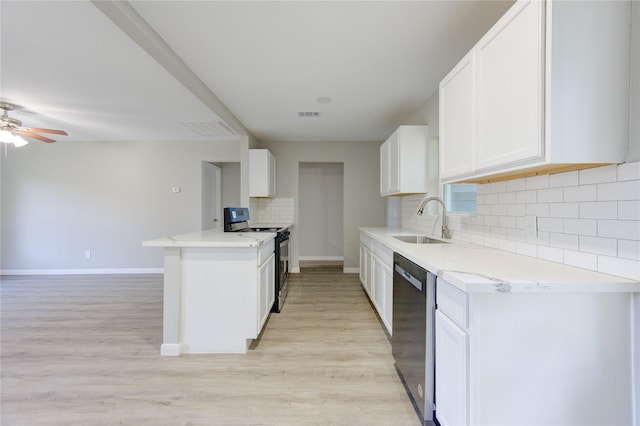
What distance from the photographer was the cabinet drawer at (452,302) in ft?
3.69

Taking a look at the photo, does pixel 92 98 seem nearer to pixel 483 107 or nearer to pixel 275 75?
pixel 275 75

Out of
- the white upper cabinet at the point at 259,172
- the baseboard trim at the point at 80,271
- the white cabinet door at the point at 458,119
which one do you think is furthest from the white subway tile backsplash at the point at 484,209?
the baseboard trim at the point at 80,271

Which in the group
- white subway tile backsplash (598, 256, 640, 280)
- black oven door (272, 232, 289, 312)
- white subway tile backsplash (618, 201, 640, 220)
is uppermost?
white subway tile backsplash (618, 201, 640, 220)

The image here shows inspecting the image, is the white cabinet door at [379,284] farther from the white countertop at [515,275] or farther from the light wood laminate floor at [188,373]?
the white countertop at [515,275]

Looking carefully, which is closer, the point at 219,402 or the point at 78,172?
the point at 219,402

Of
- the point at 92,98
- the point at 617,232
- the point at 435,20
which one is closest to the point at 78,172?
the point at 92,98

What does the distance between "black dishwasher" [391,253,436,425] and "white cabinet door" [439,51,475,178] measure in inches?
27.7

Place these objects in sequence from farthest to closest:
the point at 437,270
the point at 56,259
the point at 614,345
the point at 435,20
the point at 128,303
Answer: the point at 56,259 → the point at 128,303 → the point at 435,20 → the point at 437,270 → the point at 614,345

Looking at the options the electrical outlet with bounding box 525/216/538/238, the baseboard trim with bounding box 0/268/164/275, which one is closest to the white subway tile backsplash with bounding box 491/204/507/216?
the electrical outlet with bounding box 525/216/538/238

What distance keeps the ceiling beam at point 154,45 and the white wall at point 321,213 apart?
11.2 ft

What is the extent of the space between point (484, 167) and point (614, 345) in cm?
91

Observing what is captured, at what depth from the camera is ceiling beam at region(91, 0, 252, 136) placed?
1.70 m

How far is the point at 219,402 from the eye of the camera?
5.68ft

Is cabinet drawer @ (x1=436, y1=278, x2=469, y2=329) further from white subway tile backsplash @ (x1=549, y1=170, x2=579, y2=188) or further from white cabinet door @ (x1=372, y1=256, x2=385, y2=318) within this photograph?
white cabinet door @ (x1=372, y1=256, x2=385, y2=318)
